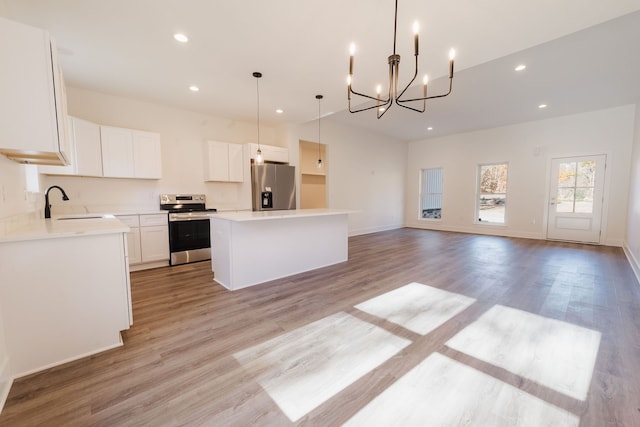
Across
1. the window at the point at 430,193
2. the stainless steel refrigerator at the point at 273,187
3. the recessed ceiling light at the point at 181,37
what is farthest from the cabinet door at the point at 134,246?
the window at the point at 430,193

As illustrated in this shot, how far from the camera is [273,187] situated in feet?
17.6

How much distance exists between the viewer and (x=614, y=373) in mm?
1646

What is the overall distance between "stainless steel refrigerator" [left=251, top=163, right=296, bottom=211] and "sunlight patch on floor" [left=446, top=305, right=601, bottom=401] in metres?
4.11

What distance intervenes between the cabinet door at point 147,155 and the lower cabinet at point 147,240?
→ 0.73 metres

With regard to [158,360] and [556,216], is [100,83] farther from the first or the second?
[556,216]

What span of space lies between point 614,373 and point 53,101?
4.09m

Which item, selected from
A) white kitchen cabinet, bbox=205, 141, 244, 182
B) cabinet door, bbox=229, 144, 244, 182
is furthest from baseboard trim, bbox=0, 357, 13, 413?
cabinet door, bbox=229, 144, 244, 182

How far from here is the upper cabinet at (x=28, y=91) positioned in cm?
151

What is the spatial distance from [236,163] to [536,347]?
5085mm

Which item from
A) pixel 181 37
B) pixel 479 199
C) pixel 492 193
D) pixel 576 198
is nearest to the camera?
pixel 181 37

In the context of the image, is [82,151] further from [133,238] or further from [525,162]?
[525,162]

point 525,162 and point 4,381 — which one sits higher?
point 525,162

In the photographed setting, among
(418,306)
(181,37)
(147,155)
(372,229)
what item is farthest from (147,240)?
(372,229)

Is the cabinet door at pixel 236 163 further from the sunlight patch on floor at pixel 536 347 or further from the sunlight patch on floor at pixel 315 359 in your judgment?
the sunlight patch on floor at pixel 536 347
